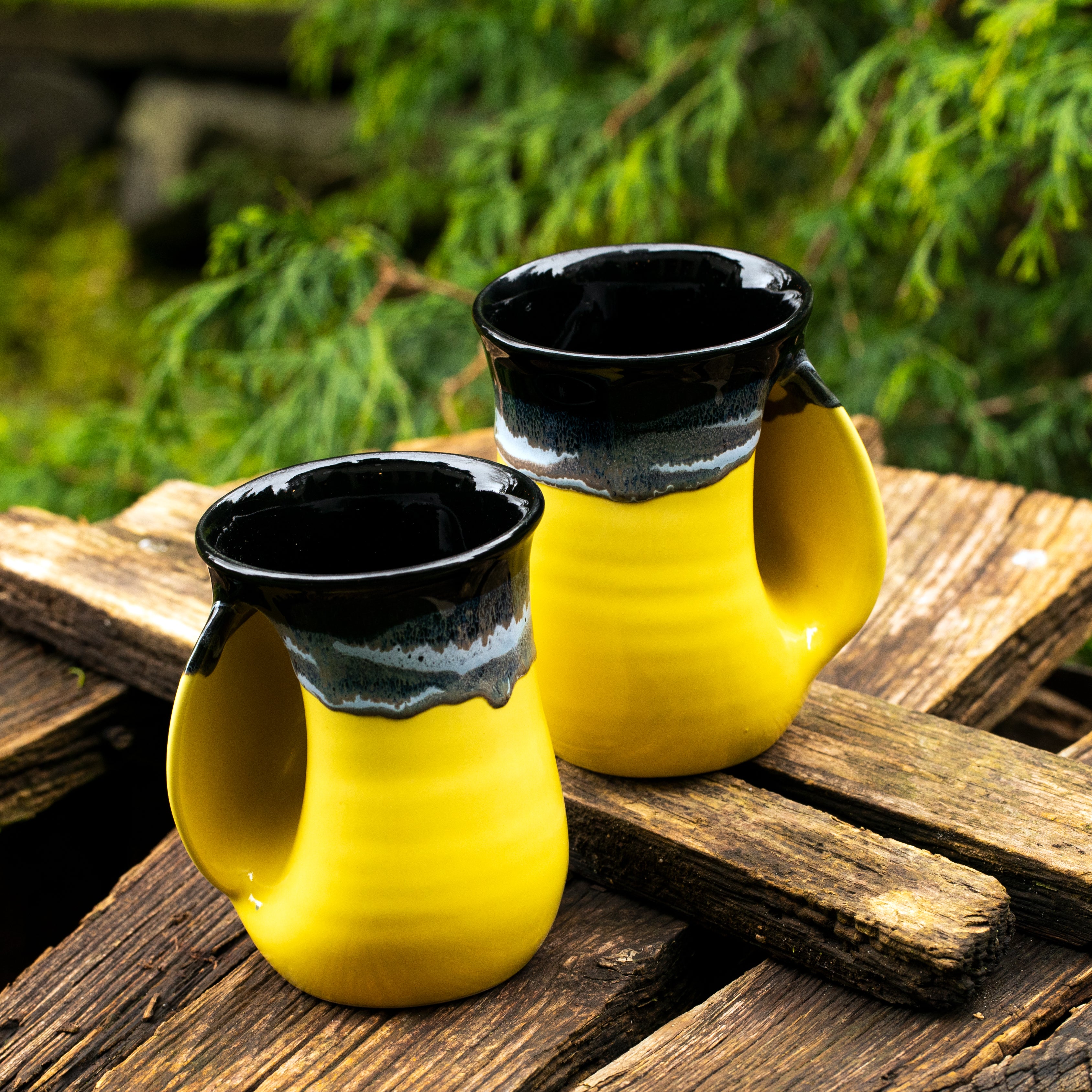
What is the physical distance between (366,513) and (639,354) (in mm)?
342

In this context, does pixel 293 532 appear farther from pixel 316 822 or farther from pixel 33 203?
pixel 33 203

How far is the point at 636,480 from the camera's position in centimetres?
97

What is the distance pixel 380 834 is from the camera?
2.77 feet

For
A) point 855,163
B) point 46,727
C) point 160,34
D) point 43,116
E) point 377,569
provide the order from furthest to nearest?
point 43,116
point 160,34
point 855,163
point 46,727
point 377,569

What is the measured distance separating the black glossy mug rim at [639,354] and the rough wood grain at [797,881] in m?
0.38

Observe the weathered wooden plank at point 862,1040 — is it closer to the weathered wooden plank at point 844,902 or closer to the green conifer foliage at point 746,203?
the weathered wooden plank at point 844,902

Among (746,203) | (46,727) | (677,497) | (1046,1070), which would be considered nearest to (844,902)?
(1046,1070)

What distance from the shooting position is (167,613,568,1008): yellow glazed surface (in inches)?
33.1

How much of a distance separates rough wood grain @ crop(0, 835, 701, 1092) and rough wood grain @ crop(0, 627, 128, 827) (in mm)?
305

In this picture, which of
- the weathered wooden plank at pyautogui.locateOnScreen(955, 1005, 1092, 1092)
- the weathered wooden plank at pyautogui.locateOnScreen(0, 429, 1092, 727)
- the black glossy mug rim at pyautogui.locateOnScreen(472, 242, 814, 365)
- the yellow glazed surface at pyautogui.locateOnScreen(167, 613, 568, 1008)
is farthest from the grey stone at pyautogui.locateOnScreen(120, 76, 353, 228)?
the weathered wooden plank at pyautogui.locateOnScreen(955, 1005, 1092, 1092)

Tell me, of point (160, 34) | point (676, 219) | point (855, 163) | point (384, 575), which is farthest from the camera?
point (160, 34)

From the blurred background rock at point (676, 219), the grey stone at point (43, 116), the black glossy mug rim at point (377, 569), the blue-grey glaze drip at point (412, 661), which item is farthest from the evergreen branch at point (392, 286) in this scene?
the grey stone at point (43, 116)

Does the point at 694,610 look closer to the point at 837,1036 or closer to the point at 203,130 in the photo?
the point at 837,1036

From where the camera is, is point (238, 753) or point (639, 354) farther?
point (639, 354)
